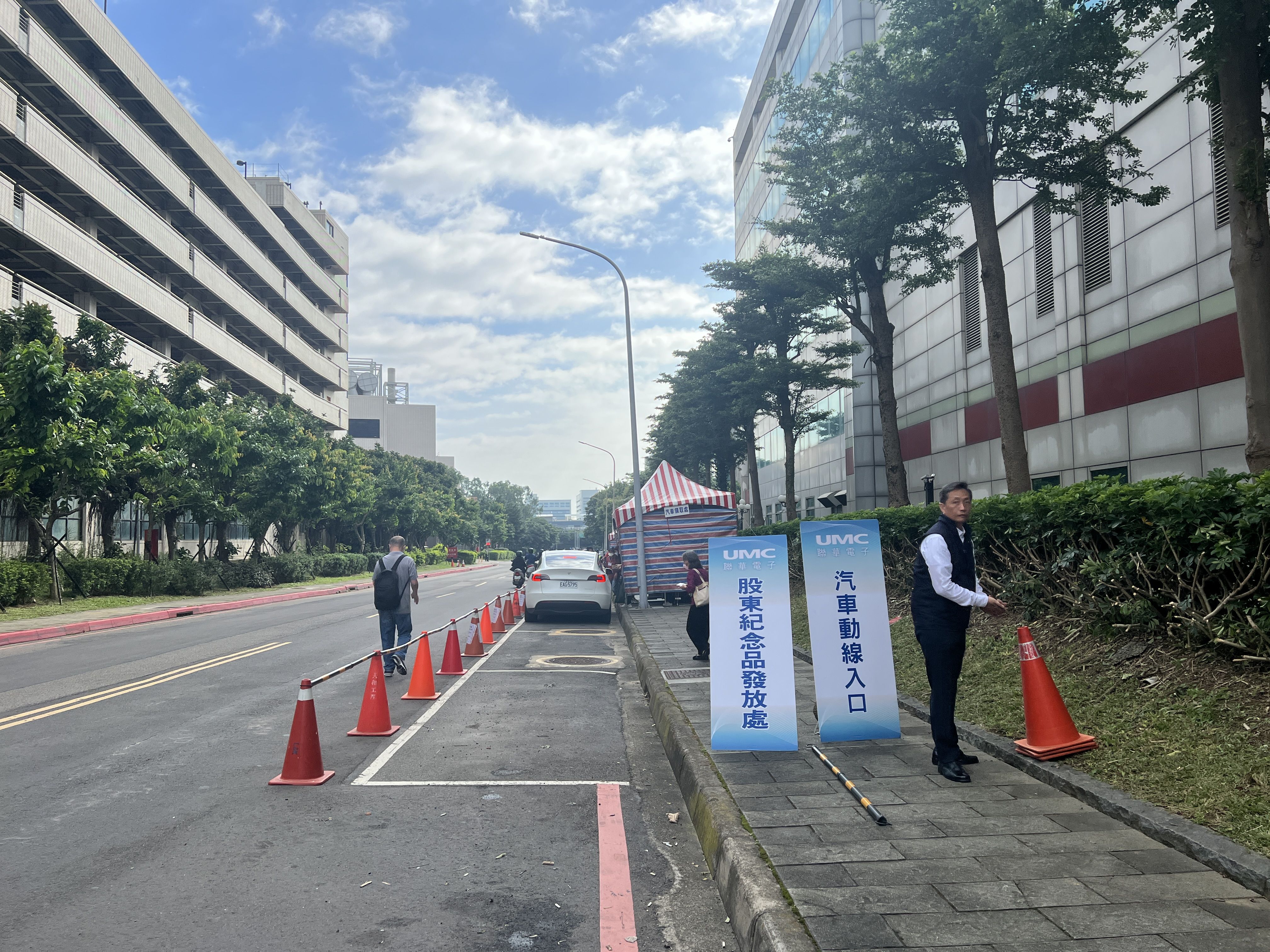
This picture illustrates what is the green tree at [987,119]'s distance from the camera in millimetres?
12805

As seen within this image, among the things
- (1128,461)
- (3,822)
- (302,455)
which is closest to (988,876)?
(3,822)

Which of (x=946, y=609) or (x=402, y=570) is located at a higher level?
(x=402, y=570)

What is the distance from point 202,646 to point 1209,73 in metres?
16.3

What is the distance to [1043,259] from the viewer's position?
22.0 meters

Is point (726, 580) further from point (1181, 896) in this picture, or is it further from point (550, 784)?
point (1181, 896)

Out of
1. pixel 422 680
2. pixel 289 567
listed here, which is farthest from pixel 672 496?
pixel 289 567

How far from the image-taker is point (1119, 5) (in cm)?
1030

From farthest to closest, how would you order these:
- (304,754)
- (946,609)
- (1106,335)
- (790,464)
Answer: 1. (790,464)
2. (1106,335)
3. (304,754)
4. (946,609)

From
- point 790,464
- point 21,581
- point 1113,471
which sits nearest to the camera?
point 1113,471

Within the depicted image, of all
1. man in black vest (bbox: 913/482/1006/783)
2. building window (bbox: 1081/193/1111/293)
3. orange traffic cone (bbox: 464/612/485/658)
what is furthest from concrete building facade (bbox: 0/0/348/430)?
man in black vest (bbox: 913/482/1006/783)

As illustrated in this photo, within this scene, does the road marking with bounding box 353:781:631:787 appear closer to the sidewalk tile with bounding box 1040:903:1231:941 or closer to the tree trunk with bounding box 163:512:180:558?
the sidewalk tile with bounding box 1040:903:1231:941

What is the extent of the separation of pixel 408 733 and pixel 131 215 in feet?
118

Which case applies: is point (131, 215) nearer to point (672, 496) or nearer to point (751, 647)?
point (672, 496)

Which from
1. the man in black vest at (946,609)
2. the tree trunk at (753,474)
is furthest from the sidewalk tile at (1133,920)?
the tree trunk at (753,474)
